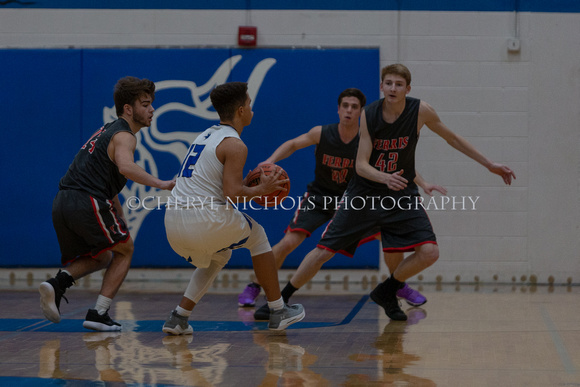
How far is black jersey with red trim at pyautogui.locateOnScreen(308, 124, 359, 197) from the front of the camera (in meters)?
5.75

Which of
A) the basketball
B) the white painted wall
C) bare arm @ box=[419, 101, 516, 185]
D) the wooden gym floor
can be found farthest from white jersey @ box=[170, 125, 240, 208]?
the white painted wall

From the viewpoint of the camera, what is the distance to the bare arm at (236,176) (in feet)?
13.4

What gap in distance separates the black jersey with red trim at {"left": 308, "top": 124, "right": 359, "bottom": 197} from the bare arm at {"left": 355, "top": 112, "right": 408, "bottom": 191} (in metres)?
0.89

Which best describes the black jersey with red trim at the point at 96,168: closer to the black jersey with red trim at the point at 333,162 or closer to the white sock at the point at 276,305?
the white sock at the point at 276,305

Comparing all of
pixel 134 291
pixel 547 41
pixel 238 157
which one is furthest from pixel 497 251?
pixel 238 157

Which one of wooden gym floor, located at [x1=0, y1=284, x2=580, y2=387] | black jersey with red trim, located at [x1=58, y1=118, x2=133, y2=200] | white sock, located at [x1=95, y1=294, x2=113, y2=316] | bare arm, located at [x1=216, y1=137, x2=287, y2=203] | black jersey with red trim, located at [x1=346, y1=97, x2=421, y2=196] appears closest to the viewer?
wooden gym floor, located at [x1=0, y1=284, x2=580, y2=387]

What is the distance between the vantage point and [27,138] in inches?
295

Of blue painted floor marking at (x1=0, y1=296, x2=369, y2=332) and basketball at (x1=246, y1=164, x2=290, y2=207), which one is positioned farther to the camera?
blue painted floor marking at (x1=0, y1=296, x2=369, y2=332)

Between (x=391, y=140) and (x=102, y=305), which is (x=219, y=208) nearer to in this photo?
(x=102, y=305)

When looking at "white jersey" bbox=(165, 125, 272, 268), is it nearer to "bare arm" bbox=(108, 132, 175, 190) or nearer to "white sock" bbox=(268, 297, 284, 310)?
"bare arm" bbox=(108, 132, 175, 190)

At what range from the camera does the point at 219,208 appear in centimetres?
415

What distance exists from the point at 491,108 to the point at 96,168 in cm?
424

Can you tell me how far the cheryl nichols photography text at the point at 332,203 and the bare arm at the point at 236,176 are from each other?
0.08 m

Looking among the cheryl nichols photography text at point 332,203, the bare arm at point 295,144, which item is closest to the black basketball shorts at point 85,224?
the cheryl nichols photography text at point 332,203
